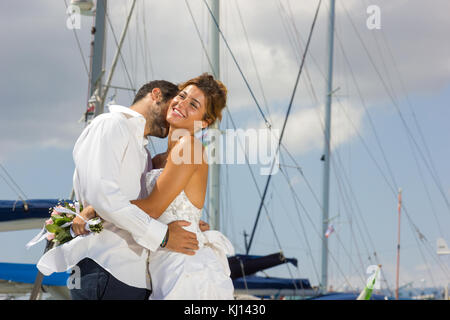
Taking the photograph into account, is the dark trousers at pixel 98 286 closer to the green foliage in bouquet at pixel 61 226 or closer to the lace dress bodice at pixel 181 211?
the green foliage in bouquet at pixel 61 226

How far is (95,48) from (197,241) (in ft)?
24.1

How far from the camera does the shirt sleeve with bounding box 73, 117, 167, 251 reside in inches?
110

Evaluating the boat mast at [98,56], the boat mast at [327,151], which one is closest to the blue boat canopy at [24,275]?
the boat mast at [98,56]

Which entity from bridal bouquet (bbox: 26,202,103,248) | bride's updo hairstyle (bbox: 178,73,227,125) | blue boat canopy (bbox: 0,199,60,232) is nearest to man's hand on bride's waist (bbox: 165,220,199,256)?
bridal bouquet (bbox: 26,202,103,248)

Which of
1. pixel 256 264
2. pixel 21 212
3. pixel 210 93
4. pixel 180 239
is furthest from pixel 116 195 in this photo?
pixel 256 264

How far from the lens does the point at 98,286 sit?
284 cm

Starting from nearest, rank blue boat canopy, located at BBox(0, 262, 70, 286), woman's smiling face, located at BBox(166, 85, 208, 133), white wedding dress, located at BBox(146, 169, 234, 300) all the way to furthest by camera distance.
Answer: white wedding dress, located at BBox(146, 169, 234, 300) → woman's smiling face, located at BBox(166, 85, 208, 133) → blue boat canopy, located at BBox(0, 262, 70, 286)

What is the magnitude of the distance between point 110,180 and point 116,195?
0.24 ft

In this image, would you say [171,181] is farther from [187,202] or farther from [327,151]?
[327,151]

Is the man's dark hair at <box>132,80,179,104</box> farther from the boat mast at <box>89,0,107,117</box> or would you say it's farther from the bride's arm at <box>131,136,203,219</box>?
the boat mast at <box>89,0,107,117</box>
